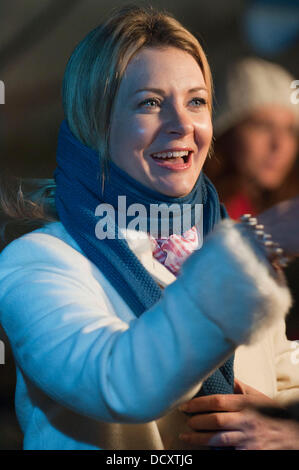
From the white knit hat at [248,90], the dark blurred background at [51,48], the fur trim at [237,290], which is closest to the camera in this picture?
the fur trim at [237,290]

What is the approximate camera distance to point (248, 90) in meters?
1.42

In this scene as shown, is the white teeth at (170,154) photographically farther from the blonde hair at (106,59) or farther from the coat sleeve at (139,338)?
the coat sleeve at (139,338)

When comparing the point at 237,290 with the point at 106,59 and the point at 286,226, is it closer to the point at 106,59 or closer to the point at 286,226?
the point at 286,226

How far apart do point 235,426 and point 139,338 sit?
0.34 m

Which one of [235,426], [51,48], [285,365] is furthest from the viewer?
[51,48]

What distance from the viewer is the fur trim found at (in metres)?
0.77

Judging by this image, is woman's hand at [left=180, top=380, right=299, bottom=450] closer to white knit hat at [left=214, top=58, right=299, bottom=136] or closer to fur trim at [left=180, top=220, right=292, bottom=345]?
fur trim at [left=180, top=220, right=292, bottom=345]

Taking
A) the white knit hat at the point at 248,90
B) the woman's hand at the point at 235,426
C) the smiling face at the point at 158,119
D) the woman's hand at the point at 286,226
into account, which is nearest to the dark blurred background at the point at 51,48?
the white knit hat at the point at 248,90

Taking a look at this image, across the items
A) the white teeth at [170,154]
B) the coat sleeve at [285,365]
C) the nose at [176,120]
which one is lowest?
the coat sleeve at [285,365]

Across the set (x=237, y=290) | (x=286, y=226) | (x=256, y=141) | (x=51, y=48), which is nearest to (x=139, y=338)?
(x=237, y=290)

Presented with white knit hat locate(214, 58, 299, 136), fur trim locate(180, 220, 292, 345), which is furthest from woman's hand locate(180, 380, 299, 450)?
white knit hat locate(214, 58, 299, 136)

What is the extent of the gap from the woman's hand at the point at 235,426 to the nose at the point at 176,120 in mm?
462

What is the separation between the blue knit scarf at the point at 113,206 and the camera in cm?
104

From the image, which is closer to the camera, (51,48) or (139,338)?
(139,338)
